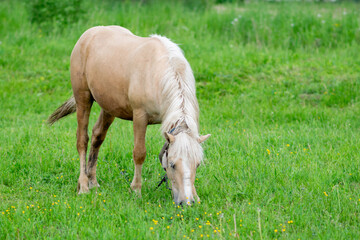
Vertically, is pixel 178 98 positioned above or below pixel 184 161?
above

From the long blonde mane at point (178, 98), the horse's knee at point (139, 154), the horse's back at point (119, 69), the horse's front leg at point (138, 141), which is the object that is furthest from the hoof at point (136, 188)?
the long blonde mane at point (178, 98)

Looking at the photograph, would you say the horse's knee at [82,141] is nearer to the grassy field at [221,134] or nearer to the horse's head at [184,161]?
the grassy field at [221,134]

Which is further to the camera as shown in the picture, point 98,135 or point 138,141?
point 98,135

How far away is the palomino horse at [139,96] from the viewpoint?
416 cm

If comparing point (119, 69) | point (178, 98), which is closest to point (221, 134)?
point (119, 69)

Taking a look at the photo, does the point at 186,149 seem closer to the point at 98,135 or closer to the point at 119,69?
the point at 119,69

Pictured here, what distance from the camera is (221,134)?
6.66 metres

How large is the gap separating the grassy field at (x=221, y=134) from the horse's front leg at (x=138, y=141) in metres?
0.13

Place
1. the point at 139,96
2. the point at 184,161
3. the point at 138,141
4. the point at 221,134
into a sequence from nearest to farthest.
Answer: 1. the point at 184,161
2. the point at 139,96
3. the point at 138,141
4. the point at 221,134

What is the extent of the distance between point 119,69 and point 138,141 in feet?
2.85

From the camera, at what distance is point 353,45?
10789 millimetres

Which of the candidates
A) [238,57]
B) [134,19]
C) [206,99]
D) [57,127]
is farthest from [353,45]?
[57,127]

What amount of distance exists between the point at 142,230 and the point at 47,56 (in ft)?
25.9

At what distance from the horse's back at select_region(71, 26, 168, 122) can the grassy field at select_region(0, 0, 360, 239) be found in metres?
1.01
